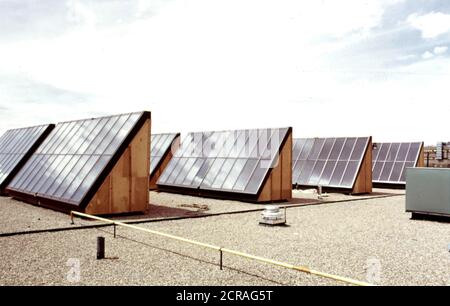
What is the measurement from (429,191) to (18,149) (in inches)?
1206

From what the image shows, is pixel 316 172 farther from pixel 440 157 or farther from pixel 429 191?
pixel 440 157

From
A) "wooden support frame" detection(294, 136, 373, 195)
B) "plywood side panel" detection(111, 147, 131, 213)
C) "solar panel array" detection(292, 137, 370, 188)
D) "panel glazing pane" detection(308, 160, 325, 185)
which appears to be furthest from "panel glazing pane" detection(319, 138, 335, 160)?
"plywood side panel" detection(111, 147, 131, 213)

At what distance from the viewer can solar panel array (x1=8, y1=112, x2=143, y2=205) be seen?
20.3 m

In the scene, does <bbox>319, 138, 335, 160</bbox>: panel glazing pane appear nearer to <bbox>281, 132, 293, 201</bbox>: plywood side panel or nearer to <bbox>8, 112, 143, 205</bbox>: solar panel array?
<bbox>281, 132, 293, 201</bbox>: plywood side panel

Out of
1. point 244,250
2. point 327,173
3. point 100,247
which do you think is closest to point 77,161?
point 100,247

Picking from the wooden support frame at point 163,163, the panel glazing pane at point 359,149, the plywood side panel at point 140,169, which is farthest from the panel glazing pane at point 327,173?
the plywood side panel at point 140,169

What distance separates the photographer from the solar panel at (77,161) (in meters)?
Answer: 19.9

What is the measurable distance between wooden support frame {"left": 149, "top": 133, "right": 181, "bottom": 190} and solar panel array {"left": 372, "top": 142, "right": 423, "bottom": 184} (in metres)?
20.9

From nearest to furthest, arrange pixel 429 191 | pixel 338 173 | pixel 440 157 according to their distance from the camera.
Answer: pixel 429 191
pixel 338 173
pixel 440 157

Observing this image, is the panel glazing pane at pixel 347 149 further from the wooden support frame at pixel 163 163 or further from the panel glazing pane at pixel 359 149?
the wooden support frame at pixel 163 163

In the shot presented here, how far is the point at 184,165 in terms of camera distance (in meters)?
33.7

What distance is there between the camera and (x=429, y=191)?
19.9 m
